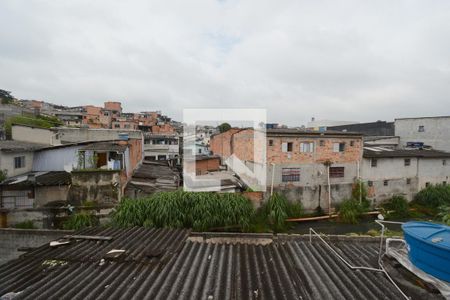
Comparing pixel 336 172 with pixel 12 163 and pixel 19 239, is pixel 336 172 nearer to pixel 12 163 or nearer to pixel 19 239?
pixel 19 239

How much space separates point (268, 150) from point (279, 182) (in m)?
2.49

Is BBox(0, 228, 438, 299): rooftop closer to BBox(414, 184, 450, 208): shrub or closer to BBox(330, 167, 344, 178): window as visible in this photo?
BBox(330, 167, 344, 178): window

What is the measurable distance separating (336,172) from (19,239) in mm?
19173

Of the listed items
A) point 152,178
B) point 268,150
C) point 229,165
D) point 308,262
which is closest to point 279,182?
point 268,150

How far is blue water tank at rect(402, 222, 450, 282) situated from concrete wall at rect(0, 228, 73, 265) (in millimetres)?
10577

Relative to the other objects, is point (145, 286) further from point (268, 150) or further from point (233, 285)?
point (268, 150)

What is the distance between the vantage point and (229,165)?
22.8 metres

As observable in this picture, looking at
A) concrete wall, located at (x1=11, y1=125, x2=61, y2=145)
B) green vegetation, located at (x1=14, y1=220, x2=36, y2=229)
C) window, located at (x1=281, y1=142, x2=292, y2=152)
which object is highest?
Result: concrete wall, located at (x1=11, y1=125, x2=61, y2=145)

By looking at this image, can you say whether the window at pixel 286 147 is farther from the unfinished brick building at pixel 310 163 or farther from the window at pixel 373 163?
the window at pixel 373 163

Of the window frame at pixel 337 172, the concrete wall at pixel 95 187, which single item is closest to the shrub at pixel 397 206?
the window frame at pixel 337 172

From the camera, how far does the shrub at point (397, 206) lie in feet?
57.9

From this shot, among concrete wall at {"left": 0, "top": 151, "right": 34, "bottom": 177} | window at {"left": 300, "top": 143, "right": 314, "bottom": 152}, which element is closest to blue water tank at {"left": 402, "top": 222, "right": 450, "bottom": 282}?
window at {"left": 300, "top": 143, "right": 314, "bottom": 152}

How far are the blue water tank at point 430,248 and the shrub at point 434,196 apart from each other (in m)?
20.6

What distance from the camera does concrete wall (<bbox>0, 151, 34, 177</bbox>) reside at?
13281 millimetres
